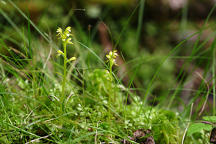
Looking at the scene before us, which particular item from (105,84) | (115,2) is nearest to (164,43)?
(115,2)

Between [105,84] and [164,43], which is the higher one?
[164,43]

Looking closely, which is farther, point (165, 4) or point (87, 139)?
point (165, 4)

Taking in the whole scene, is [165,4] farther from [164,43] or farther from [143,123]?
[143,123]

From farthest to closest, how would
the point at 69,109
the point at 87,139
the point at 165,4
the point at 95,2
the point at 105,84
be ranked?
the point at 165,4
the point at 95,2
the point at 105,84
the point at 69,109
the point at 87,139

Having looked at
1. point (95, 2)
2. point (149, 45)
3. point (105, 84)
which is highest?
point (95, 2)

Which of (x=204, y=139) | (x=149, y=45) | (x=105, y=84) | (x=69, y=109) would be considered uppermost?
(x=149, y=45)

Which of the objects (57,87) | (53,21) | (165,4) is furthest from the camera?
(165,4)

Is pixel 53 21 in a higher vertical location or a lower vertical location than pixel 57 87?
higher

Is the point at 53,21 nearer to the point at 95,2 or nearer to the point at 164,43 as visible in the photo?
the point at 95,2

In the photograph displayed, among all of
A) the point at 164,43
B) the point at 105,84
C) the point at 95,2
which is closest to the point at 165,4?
the point at 164,43
